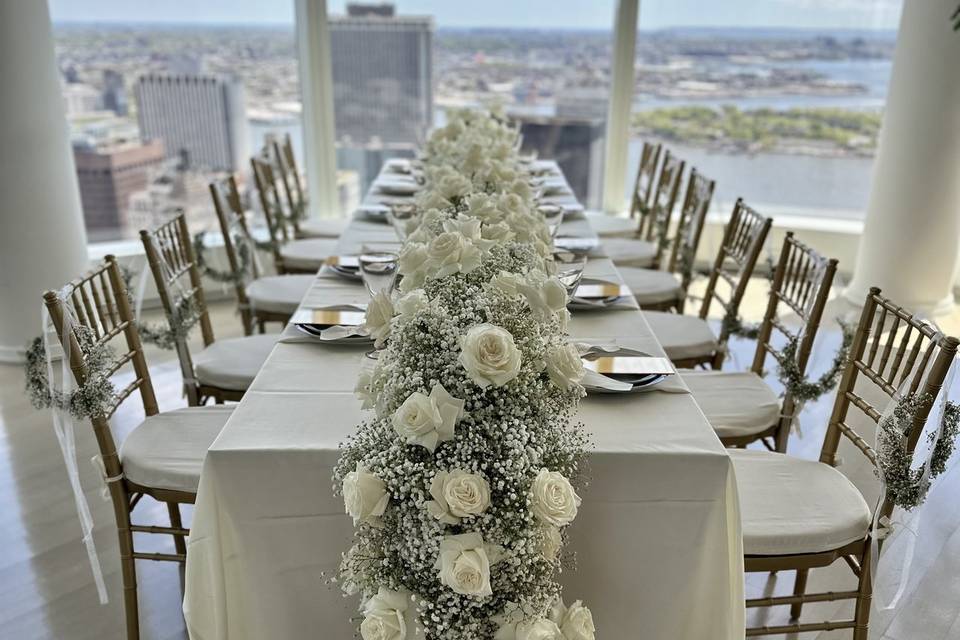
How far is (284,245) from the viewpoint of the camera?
408cm

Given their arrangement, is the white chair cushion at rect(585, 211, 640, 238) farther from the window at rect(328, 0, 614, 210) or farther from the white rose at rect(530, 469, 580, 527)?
the white rose at rect(530, 469, 580, 527)

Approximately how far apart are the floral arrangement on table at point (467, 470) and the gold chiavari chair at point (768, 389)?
2.88 feet

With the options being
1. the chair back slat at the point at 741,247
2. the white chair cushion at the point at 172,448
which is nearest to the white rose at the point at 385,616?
the white chair cushion at the point at 172,448

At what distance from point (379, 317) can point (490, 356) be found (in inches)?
14.0

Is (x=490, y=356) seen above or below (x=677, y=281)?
above

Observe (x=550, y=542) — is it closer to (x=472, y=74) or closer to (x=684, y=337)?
(x=684, y=337)

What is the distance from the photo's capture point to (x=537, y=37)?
5.47m

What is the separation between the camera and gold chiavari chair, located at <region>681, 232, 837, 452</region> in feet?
7.43

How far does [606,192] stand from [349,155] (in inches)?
70.7

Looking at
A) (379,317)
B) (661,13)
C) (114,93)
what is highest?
(661,13)

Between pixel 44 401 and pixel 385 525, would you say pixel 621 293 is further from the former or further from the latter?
pixel 44 401

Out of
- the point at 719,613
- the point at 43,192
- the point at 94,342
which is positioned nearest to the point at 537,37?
the point at 43,192

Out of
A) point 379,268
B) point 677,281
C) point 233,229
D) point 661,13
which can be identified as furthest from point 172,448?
point 661,13

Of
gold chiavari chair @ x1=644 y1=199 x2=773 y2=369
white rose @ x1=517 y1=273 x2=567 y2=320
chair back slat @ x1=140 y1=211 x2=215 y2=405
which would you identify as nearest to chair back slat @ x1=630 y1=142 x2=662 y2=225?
gold chiavari chair @ x1=644 y1=199 x2=773 y2=369
